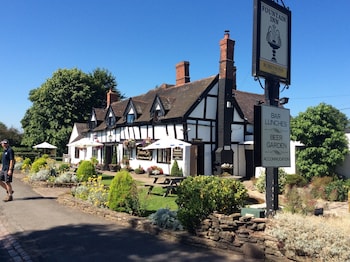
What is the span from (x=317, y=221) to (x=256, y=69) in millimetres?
3237

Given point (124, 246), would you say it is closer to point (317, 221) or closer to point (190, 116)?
point (317, 221)

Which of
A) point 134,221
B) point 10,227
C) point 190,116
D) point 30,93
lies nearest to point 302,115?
point 190,116

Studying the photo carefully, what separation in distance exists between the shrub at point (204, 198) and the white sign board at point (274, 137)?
1087mm

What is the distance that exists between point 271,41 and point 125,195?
17.8ft

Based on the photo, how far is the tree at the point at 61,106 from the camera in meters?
43.6

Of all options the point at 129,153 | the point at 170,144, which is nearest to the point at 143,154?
the point at 129,153

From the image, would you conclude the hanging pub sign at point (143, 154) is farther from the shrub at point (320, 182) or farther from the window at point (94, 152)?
the shrub at point (320, 182)

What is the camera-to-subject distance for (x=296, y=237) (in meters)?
5.23

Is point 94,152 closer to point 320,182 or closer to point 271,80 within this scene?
point 320,182

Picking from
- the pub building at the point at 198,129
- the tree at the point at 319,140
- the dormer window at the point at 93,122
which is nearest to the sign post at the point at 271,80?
the tree at the point at 319,140

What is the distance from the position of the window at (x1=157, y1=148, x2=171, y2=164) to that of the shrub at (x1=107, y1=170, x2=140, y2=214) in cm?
1372

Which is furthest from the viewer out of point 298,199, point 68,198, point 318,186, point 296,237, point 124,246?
point 318,186

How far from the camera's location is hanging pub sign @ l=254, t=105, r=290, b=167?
6.84 meters

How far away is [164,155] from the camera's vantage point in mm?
23469
